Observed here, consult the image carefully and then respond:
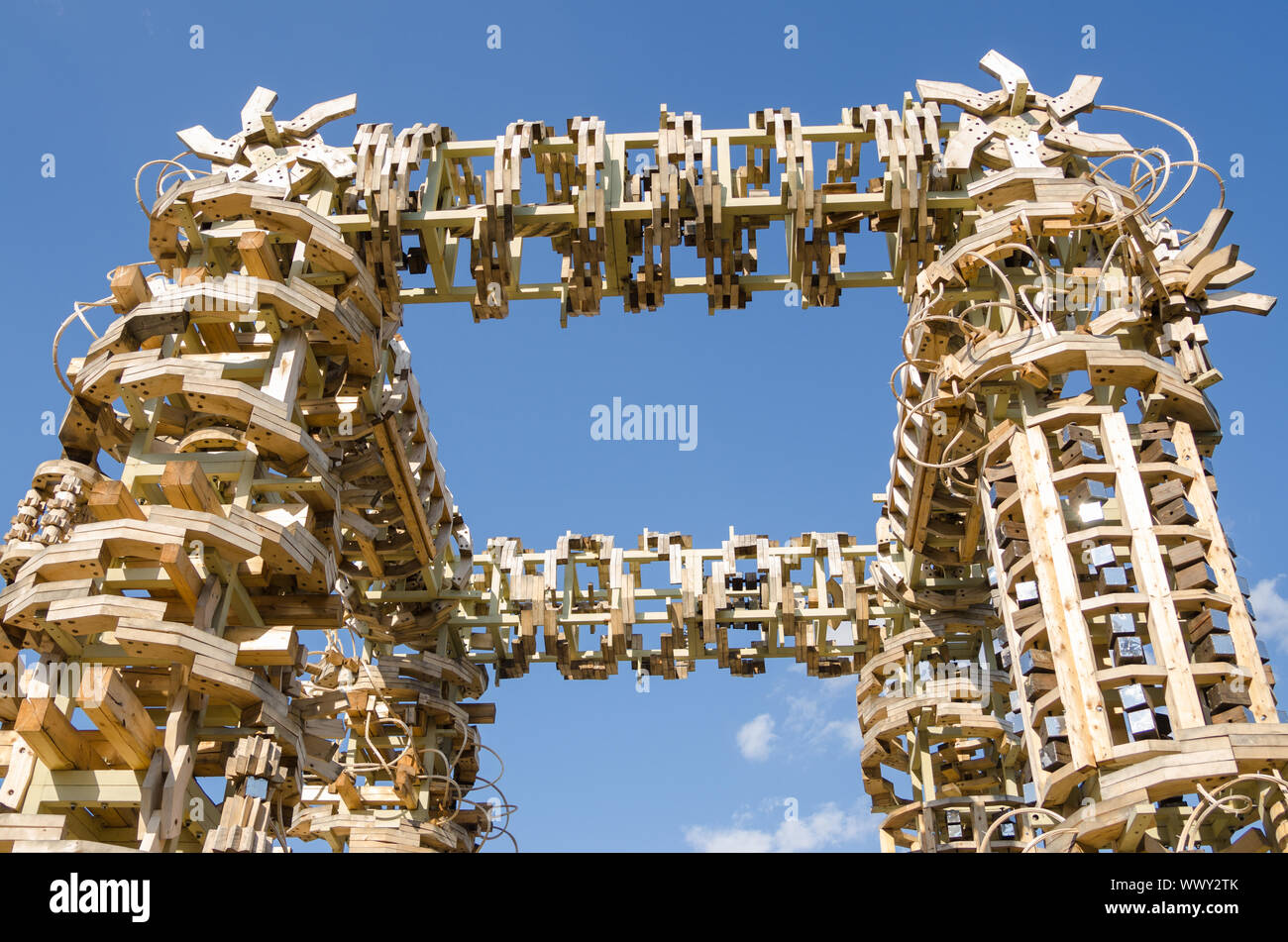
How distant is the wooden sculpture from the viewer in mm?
11070

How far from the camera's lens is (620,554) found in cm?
2130

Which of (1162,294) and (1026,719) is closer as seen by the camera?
(1026,719)

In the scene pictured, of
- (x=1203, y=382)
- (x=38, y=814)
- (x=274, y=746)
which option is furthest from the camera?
(x=1203, y=382)

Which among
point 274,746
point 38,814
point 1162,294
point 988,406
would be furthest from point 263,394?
point 1162,294

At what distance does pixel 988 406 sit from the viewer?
14.1m

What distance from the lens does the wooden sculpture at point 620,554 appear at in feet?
36.3

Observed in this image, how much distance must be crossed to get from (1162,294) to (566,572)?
1124cm

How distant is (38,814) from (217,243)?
6.98 m

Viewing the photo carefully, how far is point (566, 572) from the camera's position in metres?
21.3
